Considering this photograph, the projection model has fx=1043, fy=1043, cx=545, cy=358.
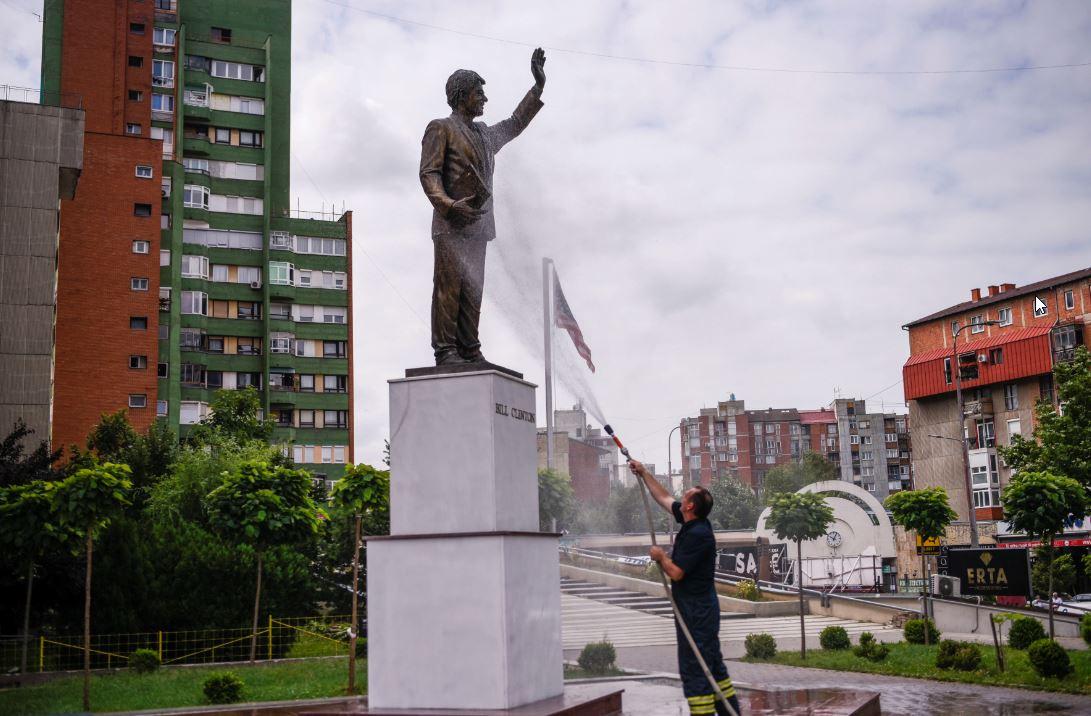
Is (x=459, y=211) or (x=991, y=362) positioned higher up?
(x=991, y=362)

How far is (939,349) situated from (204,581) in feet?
199

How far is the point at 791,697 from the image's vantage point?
11672mm

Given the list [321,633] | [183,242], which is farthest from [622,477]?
[321,633]

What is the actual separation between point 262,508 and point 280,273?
4808cm

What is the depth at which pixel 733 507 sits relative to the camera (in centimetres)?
9244

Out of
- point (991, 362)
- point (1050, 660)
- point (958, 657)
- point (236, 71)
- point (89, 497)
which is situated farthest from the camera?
point (236, 71)

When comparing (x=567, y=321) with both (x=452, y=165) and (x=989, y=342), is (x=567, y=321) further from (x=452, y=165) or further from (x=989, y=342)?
(x=989, y=342)

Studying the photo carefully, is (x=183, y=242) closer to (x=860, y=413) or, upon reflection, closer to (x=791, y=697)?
(x=791, y=697)

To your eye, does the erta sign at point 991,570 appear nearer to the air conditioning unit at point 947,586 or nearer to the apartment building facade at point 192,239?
the air conditioning unit at point 947,586

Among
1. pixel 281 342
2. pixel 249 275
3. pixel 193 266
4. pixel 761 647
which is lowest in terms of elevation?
pixel 761 647

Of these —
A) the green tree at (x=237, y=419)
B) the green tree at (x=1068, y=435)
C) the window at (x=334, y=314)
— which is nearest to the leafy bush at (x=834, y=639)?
the green tree at (x=1068, y=435)

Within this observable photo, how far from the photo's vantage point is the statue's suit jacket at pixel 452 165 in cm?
1091

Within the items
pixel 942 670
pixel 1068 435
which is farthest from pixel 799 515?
pixel 1068 435

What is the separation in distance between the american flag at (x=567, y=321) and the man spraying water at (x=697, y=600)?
4145 mm
